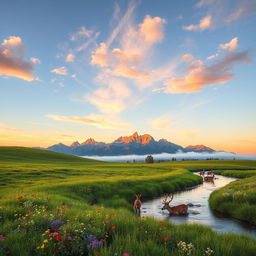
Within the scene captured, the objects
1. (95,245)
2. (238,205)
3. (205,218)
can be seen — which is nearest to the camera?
(95,245)

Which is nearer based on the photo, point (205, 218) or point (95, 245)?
point (95, 245)

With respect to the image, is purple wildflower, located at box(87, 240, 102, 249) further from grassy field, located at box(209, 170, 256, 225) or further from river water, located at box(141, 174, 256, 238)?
grassy field, located at box(209, 170, 256, 225)

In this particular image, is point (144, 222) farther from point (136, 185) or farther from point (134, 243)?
point (136, 185)

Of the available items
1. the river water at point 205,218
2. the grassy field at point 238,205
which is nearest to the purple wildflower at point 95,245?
the river water at point 205,218

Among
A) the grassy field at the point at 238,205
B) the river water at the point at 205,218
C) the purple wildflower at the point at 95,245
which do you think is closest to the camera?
the purple wildflower at the point at 95,245

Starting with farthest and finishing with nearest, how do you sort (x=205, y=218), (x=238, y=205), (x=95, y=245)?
(x=238, y=205), (x=205, y=218), (x=95, y=245)

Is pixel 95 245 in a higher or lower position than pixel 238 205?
higher

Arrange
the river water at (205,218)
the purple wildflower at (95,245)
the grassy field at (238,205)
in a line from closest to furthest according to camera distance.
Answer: the purple wildflower at (95,245) < the river water at (205,218) < the grassy field at (238,205)

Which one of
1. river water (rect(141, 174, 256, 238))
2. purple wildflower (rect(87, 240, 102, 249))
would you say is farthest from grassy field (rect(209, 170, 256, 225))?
purple wildflower (rect(87, 240, 102, 249))

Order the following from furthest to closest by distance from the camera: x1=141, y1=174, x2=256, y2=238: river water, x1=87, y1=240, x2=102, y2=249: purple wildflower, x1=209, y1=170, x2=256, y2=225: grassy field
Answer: x1=209, y1=170, x2=256, y2=225: grassy field → x1=141, y1=174, x2=256, y2=238: river water → x1=87, y1=240, x2=102, y2=249: purple wildflower

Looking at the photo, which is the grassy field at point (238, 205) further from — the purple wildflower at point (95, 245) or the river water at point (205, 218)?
the purple wildflower at point (95, 245)

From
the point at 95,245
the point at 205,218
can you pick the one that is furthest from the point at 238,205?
the point at 95,245

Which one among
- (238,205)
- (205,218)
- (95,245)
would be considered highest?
(95,245)

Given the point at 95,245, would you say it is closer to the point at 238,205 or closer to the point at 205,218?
the point at 205,218
